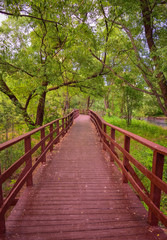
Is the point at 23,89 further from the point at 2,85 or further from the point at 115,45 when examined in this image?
the point at 115,45

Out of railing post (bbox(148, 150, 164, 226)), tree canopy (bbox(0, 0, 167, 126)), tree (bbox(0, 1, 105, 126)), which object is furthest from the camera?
tree (bbox(0, 1, 105, 126))

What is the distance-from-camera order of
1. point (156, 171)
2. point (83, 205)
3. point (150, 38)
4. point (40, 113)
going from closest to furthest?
point (156, 171) < point (83, 205) < point (150, 38) < point (40, 113)

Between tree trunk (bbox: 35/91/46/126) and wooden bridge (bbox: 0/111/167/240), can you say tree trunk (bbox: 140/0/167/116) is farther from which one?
tree trunk (bbox: 35/91/46/126)

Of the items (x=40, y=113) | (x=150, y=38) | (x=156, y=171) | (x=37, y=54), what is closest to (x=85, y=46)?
(x=37, y=54)

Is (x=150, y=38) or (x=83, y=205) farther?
(x=150, y=38)

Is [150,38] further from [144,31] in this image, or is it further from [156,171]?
[156,171]

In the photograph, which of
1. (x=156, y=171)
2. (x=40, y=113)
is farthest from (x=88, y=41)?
(x=156, y=171)

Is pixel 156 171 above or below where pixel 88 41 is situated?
below

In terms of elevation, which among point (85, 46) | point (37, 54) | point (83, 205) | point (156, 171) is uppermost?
point (85, 46)

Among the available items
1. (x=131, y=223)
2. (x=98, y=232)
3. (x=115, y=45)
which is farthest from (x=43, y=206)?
(x=115, y=45)

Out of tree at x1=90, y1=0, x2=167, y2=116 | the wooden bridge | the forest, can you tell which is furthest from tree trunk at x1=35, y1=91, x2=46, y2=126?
the wooden bridge

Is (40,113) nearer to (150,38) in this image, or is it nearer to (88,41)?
(88,41)

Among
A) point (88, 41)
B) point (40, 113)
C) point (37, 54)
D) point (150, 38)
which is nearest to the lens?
point (150, 38)

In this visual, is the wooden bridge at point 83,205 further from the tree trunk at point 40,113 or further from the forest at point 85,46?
the tree trunk at point 40,113
